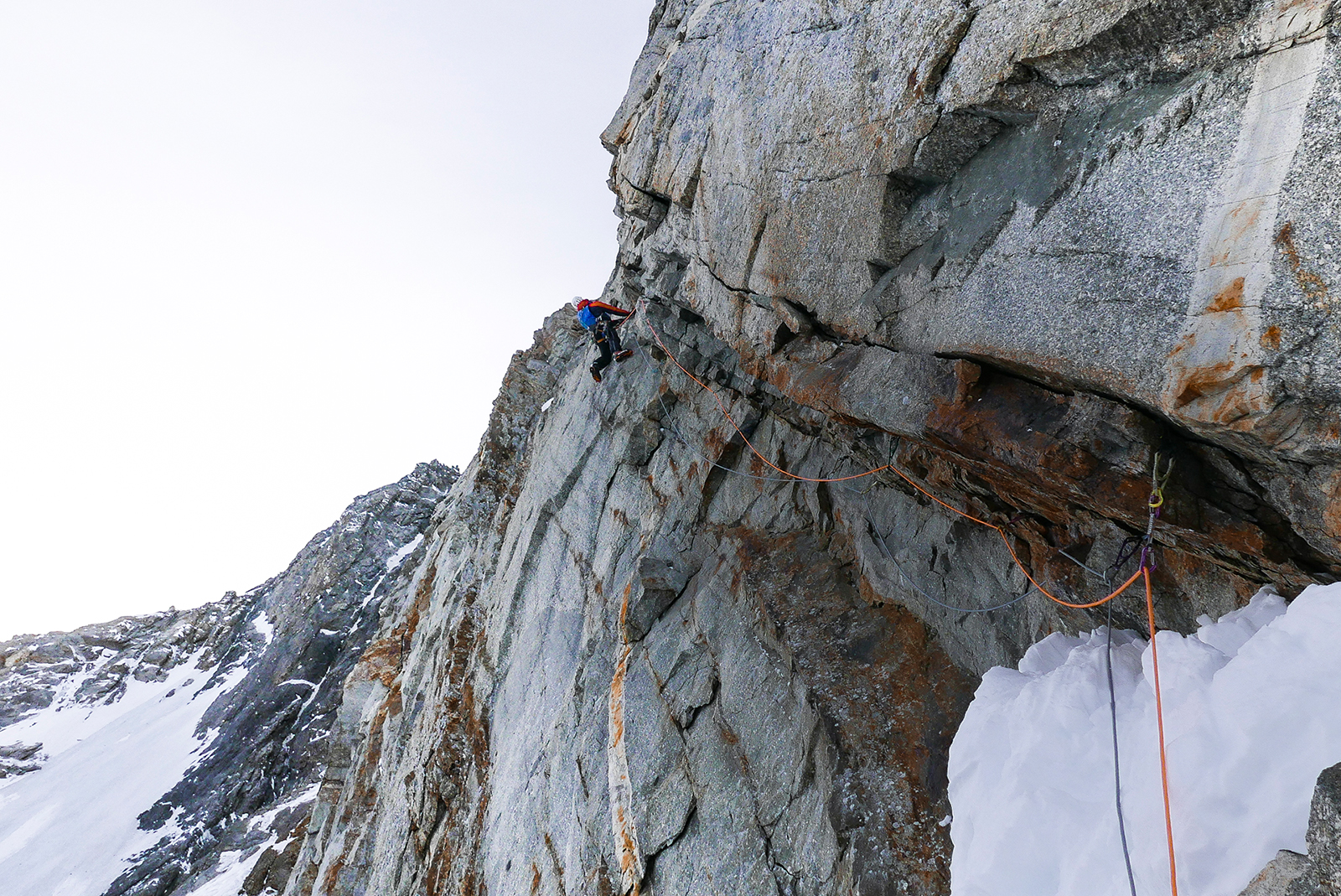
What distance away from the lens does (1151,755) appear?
4867 millimetres

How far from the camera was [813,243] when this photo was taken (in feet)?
27.2

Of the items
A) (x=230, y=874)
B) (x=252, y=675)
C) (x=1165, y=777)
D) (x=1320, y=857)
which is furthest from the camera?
(x=252, y=675)

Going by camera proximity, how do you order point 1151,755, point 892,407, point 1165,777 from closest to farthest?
1. point 1165,777
2. point 1151,755
3. point 892,407

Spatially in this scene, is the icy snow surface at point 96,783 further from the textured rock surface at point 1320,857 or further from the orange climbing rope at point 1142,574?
the textured rock surface at point 1320,857

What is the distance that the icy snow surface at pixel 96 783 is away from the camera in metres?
35.5

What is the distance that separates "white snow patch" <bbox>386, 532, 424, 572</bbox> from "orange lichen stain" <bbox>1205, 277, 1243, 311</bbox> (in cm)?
4886

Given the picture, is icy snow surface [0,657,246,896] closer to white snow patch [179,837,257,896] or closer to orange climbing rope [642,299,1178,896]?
white snow patch [179,837,257,896]

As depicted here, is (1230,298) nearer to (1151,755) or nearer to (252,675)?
(1151,755)

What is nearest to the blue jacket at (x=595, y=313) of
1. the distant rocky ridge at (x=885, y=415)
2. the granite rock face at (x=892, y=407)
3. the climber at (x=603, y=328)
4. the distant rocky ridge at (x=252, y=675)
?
the climber at (x=603, y=328)

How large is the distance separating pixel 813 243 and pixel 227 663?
57.1m

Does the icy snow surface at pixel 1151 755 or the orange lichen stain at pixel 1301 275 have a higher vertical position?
the orange lichen stain at pixel 1301 275

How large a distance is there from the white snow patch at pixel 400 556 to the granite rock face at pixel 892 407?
3551 centimetres

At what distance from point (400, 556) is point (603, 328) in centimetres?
3916

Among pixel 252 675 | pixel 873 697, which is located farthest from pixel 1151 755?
pixel 252 675
